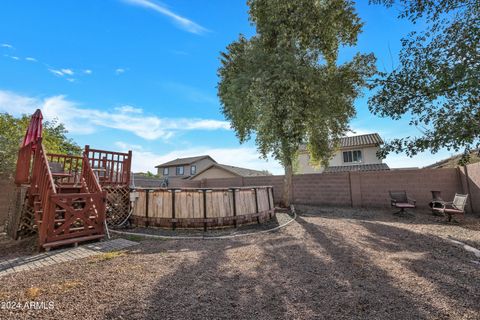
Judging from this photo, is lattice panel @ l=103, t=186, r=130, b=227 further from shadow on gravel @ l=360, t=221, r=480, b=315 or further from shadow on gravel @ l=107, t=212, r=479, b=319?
shadow on gravel @ l=360, t=221, r=480, b=315

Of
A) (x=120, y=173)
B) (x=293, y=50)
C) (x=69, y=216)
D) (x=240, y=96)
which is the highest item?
(x=293, y=50)

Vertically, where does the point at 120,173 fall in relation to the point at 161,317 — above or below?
above

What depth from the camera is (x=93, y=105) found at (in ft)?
34.9

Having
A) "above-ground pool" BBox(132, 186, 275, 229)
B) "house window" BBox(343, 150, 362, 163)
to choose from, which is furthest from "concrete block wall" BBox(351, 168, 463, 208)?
"house window" BBox(343, 150, 362, 163)

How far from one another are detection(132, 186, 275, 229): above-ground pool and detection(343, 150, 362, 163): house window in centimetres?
1521

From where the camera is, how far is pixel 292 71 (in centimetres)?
920

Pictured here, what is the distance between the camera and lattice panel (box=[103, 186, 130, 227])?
7.28 metres

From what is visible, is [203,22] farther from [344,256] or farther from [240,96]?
[344,256]

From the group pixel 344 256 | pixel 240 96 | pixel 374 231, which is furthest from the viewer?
pixel 240 96

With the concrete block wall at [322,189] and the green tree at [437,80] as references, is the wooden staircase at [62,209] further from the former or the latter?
the concrete block wall at [322,189]

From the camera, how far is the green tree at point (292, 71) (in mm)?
9219

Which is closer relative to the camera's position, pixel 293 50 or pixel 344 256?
pixel 344 256

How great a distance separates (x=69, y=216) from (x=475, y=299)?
7262mm

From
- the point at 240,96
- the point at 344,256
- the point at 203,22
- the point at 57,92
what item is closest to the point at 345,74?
the point at 240,96
